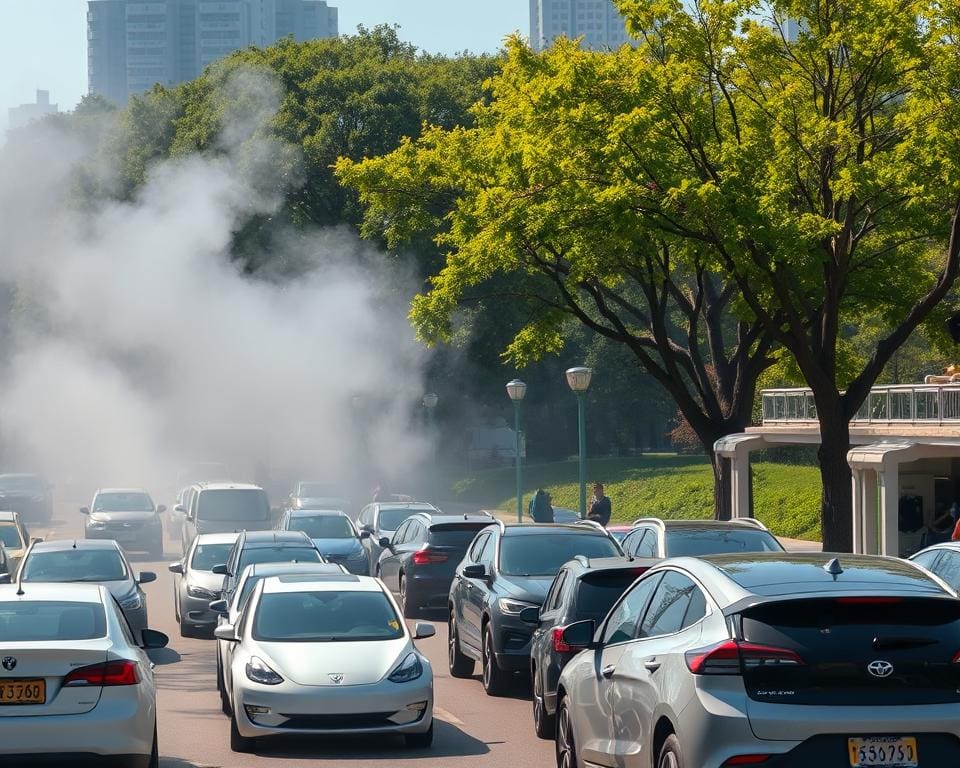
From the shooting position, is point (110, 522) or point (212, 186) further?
point (212, 186)

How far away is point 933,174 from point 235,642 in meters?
13.7

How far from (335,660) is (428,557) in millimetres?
10522

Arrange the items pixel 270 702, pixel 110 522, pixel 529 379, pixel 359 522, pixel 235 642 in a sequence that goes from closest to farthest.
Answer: pixel 270 702 < pixel 235 642 < pixel 359 522 < pixel 110 522 < pixel 529 379

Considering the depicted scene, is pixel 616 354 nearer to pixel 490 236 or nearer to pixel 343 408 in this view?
pixel 343 408

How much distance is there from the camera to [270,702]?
37.3 feet

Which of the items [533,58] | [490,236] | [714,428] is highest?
[533,58]

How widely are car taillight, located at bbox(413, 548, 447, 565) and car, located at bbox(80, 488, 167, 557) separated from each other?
16.3 m

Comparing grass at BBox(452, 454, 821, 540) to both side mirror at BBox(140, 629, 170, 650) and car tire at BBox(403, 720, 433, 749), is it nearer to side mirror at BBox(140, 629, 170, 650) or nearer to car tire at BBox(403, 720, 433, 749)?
car tire at BBox(403, 720, 433, 749)

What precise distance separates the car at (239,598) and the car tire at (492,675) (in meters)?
1.59

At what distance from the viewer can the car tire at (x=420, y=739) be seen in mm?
11602

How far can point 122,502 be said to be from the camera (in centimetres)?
3897

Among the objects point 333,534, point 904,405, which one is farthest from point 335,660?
point 904,405

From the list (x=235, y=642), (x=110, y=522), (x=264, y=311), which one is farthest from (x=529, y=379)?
(x=235, y=642)

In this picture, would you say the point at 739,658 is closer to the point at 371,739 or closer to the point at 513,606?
the point at 371,739
